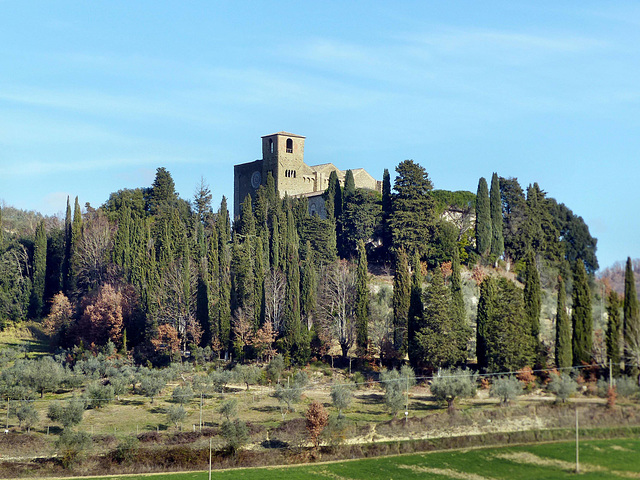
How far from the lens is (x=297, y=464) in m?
37.0

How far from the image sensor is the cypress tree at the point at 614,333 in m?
38.0

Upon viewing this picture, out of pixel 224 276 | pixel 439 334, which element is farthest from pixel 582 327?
pixel 224 276

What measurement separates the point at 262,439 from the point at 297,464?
2.39 meters

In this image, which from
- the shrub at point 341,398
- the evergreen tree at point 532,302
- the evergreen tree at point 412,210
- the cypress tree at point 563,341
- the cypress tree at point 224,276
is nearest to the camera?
the shrub at point 341,398

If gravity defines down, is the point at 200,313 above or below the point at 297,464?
above

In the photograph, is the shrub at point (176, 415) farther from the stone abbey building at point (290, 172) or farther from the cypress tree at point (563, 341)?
the stone abbey building at point (290, 172)

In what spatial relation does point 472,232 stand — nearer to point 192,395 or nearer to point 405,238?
point 405,238

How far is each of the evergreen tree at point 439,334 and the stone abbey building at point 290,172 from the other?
30.3 meters

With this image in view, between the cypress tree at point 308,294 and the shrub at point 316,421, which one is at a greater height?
the cypress tree at point 308,294

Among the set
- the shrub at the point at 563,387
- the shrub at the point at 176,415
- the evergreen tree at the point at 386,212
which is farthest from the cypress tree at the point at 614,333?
the evergreen tree at the point at 386,212

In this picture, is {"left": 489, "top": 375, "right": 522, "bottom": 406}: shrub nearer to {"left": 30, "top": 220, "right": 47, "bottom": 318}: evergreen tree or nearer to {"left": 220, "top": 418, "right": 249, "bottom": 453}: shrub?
{"left": 220, "top": 418, "right": 249, "bottom": 453}: shrub

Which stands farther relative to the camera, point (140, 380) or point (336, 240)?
point (336, 240)

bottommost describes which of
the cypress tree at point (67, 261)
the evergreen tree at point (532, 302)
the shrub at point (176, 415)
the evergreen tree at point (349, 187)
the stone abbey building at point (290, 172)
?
the shrub at point (176, 415)

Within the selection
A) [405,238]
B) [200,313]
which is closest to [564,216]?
[405,238]
